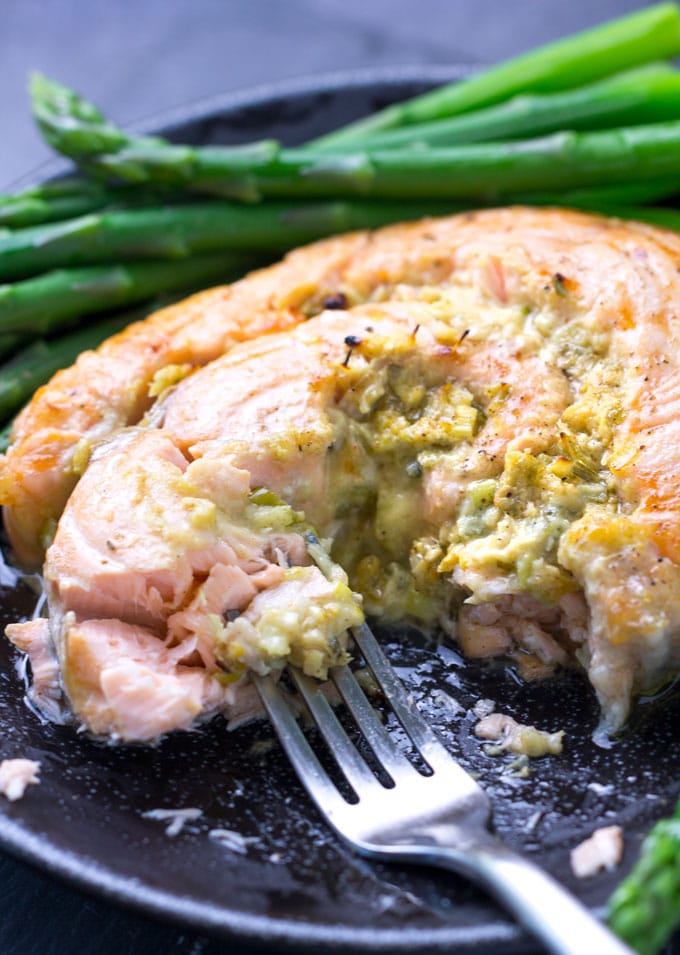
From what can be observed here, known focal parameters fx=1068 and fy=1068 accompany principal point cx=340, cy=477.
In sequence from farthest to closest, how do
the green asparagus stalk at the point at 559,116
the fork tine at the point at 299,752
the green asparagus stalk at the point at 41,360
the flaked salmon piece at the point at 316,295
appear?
the green asparagus stalk at the point at 559,116 < the green asparagus stalk at the point at 41,360 < the flaked salmon piece at the point at 316,295 < the fork tine at the point at 299,752

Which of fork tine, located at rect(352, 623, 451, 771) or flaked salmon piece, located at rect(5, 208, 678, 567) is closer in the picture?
fork tine, located at rect(352, 623, 451, 771)

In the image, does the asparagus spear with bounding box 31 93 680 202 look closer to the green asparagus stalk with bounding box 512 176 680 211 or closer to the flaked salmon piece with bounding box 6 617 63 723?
the green asparagus stalk with bounding box 512 176 680 211

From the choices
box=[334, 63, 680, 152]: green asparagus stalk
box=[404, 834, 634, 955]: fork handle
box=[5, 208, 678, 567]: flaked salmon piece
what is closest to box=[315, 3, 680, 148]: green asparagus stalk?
box=[334, 63, 680, 152]: green asparagus stalk

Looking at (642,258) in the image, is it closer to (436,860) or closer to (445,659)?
(445,659)

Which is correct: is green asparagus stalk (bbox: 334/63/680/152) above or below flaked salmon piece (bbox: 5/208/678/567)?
above

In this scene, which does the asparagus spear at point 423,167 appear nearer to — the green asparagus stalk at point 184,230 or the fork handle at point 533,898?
the green asparagus stalk at point 184,230

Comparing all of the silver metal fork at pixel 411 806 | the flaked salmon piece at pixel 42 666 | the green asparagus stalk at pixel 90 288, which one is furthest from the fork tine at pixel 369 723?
the green asparagus stalk at pixel 90 288

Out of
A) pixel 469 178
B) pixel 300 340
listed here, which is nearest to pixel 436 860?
pixel 300 340
